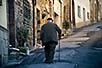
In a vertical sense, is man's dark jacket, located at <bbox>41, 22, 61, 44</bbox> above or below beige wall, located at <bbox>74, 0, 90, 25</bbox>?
below

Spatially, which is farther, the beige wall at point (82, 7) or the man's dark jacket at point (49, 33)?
the beige wall at point (82, 7)

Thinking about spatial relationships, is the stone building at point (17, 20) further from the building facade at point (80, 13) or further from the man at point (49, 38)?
the building facade at point (80, 13)

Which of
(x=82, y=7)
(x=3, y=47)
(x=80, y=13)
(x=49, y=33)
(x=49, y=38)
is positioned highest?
(x=82, y=7)

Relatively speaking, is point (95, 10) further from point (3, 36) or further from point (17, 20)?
point (3, 36)

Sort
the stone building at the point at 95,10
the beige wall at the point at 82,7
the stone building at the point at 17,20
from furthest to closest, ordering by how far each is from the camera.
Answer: the stone building at the point at 95,10
the beige wall at the point at 82,7
the stone building at the point at 17,20

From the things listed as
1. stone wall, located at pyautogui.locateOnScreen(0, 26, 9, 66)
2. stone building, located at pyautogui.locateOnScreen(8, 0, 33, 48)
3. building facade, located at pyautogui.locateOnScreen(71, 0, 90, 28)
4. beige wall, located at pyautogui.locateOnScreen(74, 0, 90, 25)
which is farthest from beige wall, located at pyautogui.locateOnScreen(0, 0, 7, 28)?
beige wall, located at pyautogui.locateOnScreen(74, 0, 90, 25)

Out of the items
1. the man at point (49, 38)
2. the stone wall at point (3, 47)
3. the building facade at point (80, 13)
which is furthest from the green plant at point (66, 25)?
the man at point (49, 38)

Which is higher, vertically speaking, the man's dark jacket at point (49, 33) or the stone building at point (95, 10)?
the stone building at point (95, 10)

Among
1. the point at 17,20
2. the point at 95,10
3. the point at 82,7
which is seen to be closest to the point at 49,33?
the point at 17,20

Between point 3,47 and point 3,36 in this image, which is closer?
point 3,47

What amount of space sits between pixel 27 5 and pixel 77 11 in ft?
62.2

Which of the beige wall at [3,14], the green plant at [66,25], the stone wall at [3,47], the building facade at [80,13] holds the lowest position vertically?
the stone wall at [3,47]

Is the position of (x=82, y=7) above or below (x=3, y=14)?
above

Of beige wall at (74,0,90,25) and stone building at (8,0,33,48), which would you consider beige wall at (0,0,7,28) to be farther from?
beige wall at (74,0,90,25)
